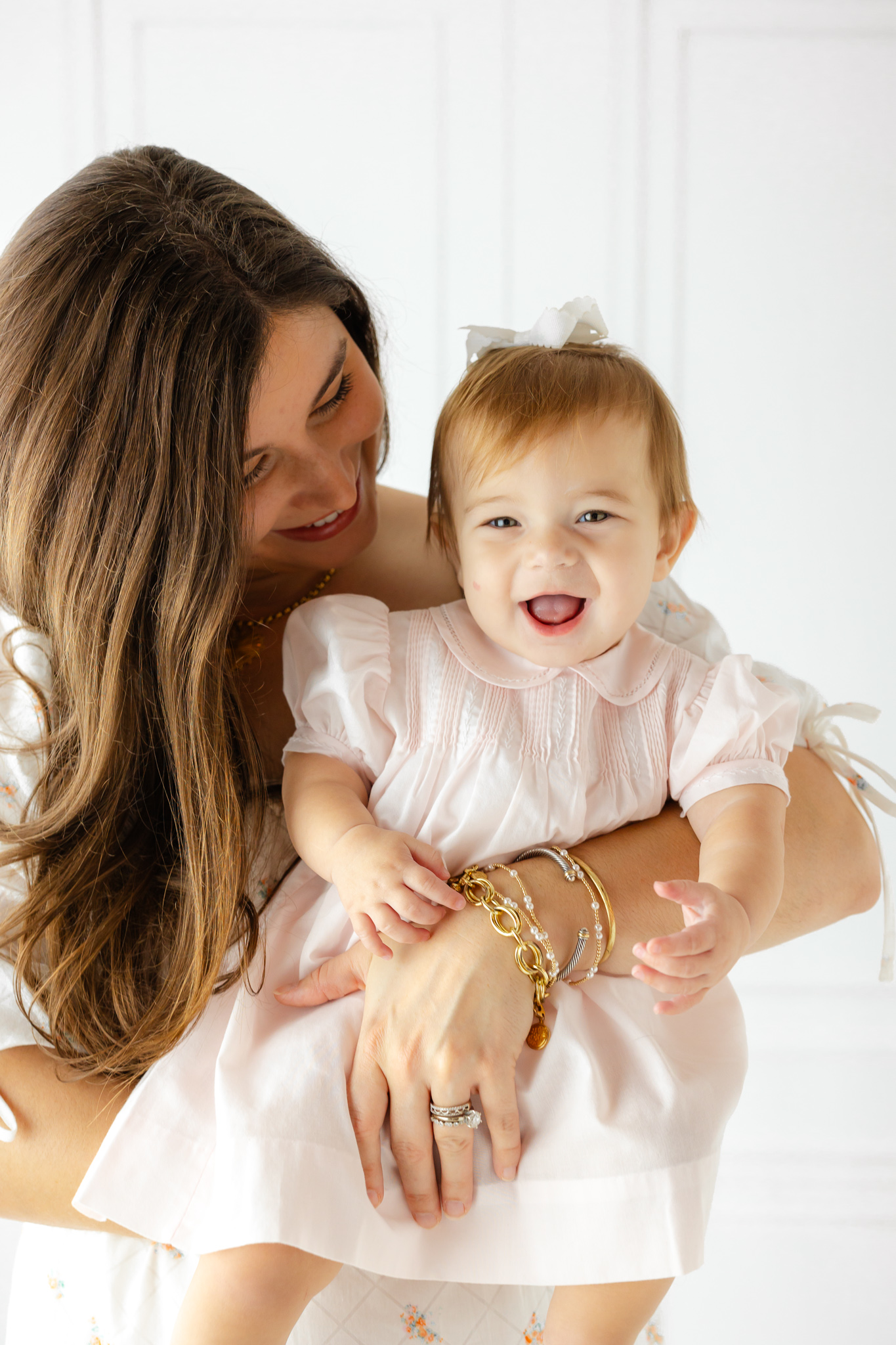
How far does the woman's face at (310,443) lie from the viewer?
1.11 metres

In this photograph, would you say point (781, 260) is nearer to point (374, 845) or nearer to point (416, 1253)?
point (374, 845)

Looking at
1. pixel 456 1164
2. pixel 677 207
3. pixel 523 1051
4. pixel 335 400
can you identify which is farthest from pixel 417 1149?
pixel 677 207

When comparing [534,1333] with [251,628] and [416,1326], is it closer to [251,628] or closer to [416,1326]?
[416,1326]

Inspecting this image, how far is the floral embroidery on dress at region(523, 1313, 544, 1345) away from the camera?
1.16 meters

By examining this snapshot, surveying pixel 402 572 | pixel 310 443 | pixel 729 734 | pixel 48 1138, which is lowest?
pixel 48 1138

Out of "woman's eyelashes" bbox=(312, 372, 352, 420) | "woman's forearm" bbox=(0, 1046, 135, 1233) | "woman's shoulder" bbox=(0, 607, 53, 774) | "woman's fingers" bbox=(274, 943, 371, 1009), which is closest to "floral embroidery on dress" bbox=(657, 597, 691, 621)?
"woman's eyelashes" bbox=(312, 372, 352, 420)

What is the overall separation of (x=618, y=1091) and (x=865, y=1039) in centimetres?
221

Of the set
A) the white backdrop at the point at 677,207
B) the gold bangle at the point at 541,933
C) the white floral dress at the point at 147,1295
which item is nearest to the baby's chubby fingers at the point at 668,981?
the gold bangle at the point at 541,933

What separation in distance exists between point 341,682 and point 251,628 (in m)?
0.33

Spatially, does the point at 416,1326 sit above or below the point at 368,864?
below

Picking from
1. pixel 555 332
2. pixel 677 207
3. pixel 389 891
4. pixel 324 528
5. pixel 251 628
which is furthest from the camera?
pixel 677 207

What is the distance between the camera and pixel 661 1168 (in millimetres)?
957

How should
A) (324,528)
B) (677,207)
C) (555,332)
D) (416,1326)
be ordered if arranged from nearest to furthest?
(416,1326), (555,332), (324,528), (677,207)

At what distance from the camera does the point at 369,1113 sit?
3.20 feet
